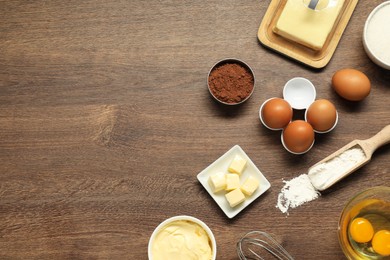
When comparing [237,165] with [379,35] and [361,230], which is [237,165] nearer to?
[361,230]

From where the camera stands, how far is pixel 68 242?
1.71 metres

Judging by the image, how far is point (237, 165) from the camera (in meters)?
1.68

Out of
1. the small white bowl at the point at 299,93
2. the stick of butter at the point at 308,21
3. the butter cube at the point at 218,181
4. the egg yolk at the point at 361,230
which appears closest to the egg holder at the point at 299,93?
the small white bowl at the point at 299,93

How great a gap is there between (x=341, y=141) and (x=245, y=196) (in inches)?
13.5

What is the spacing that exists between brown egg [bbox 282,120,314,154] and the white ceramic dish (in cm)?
13

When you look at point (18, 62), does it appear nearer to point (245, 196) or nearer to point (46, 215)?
point (46, 215)

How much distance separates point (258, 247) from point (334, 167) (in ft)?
1.09

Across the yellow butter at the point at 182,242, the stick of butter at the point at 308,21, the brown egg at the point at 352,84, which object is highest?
the stick of butter at the point at 308,21

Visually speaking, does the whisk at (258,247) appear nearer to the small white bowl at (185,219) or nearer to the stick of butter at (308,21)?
the small white bowl at (185,219)

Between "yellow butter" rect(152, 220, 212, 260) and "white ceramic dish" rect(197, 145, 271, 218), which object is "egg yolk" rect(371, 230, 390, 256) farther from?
"yellow butter" rect(152, 220, 212, 260)

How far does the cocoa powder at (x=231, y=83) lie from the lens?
1692 millimetres

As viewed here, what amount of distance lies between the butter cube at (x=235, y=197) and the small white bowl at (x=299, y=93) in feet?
1.04

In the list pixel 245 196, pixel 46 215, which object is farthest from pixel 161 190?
pixel 46 215

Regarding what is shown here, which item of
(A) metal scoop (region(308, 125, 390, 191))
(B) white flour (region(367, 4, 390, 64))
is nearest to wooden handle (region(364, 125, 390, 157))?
(A) metal scoop (region(308, 125, 390, 191))
